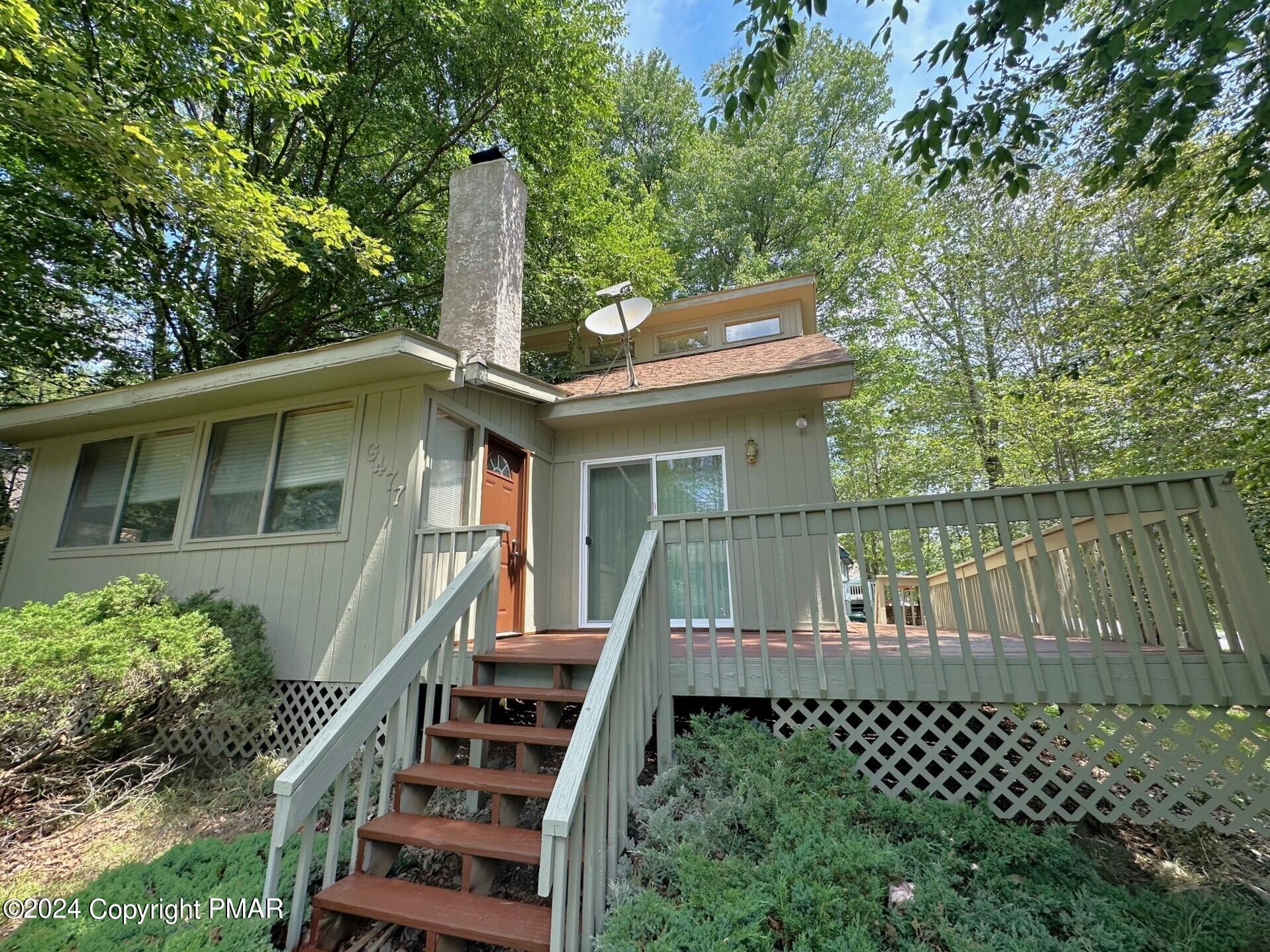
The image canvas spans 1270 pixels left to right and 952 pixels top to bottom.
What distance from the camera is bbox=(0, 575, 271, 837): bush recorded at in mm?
3252

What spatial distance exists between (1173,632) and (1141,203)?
8240mm

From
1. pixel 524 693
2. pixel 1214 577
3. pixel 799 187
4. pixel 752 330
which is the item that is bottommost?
pixel 524 693

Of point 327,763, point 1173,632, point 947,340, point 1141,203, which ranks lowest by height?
point 327,763

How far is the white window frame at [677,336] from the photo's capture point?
8.28m

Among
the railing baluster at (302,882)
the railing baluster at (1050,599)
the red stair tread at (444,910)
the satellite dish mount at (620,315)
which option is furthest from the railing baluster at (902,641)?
the satellite dish mount at (620,315)

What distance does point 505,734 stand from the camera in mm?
2908

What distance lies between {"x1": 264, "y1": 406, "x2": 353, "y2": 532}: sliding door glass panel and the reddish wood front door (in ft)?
4.05

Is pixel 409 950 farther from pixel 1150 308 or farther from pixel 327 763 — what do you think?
pixel 1150 308

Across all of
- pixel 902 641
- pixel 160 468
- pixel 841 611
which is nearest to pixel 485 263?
pixel 160 468

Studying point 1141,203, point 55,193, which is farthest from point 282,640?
point 1141,203

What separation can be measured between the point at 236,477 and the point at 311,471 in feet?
2.99

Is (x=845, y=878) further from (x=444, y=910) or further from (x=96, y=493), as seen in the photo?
(x=96, y=493)

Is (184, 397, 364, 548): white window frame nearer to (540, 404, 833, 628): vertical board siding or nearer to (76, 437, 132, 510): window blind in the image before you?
(76, 437, 132, 510): window blind

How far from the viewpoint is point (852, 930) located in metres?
1.93
